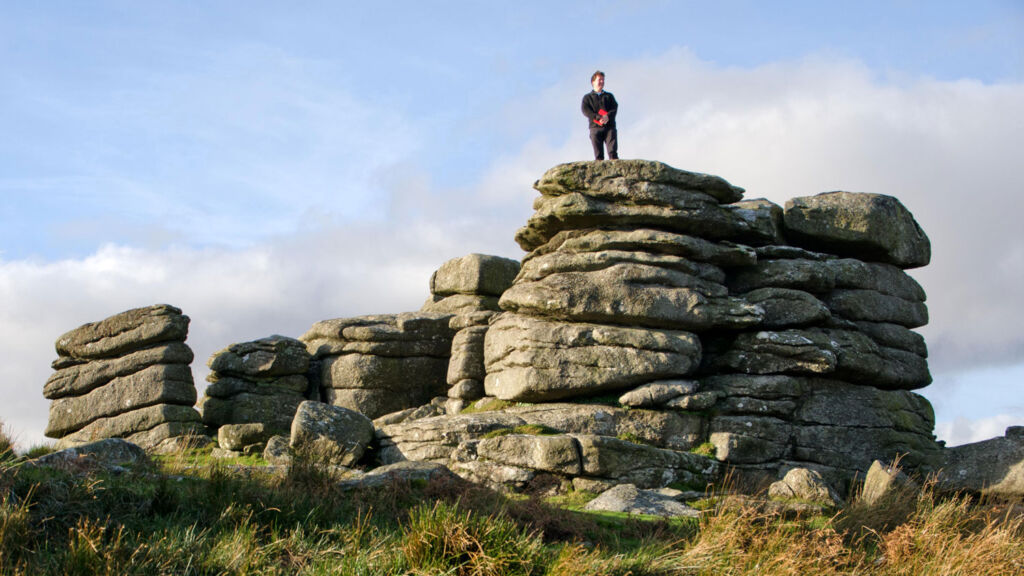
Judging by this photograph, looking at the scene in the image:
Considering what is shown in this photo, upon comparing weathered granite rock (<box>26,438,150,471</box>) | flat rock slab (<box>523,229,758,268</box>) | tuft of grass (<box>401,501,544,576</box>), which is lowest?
tuft of grass (<box>401,501,544,576</box>)

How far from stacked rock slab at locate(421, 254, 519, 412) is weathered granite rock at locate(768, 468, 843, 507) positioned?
10656 millimetres

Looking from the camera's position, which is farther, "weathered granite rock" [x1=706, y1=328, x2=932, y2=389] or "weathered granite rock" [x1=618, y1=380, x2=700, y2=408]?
"weathered granite rock" [x1=706, y1=328, x2=932, y2=389]

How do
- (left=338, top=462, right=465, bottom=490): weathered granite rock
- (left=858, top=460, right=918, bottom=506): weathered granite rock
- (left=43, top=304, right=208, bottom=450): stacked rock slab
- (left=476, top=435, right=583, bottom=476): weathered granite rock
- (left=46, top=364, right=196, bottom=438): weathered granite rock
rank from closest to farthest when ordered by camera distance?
(left=338, top=462, right=465, bottom=490): weathered granite rock < (left=858, top=460, right=918, bottom=506): weathered granite rock < (left=476, top=435, right=583, bottom=476): weathered granite rock < (left=43, top=304, right=208, bottom=450): stacked rock slab < (left=46, top=364, right=196, bottom=438): weathered granite rock

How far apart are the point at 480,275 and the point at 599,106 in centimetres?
771

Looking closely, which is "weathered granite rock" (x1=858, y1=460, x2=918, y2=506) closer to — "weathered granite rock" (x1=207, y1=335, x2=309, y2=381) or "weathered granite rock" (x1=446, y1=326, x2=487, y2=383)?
"weathered granite rock" (x1=446, y1=326, x2=487, y2=383)

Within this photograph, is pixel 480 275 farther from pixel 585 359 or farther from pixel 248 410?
pixel 248 410

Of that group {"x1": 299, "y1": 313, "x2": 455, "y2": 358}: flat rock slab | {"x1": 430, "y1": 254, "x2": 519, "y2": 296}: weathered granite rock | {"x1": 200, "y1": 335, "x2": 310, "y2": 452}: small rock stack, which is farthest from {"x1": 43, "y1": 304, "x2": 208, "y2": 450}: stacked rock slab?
{"x1": 430, "y1": 254, "x2": 519, "y2": 296}: weathered granite rock

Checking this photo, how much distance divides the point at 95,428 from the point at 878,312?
25.4 meters

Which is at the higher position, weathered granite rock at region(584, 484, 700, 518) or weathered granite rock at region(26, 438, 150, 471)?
weathered granite rock at region(26, 438, 150, 471)

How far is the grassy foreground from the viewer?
12.7 m

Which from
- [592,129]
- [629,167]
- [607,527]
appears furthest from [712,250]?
[607,527]

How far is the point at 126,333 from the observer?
30109 mm

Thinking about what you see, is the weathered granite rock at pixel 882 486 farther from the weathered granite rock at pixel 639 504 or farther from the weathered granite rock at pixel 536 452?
the weathered granite rock at pixel 536 452

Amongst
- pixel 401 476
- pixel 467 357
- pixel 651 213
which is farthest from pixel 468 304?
pixel 401 476
